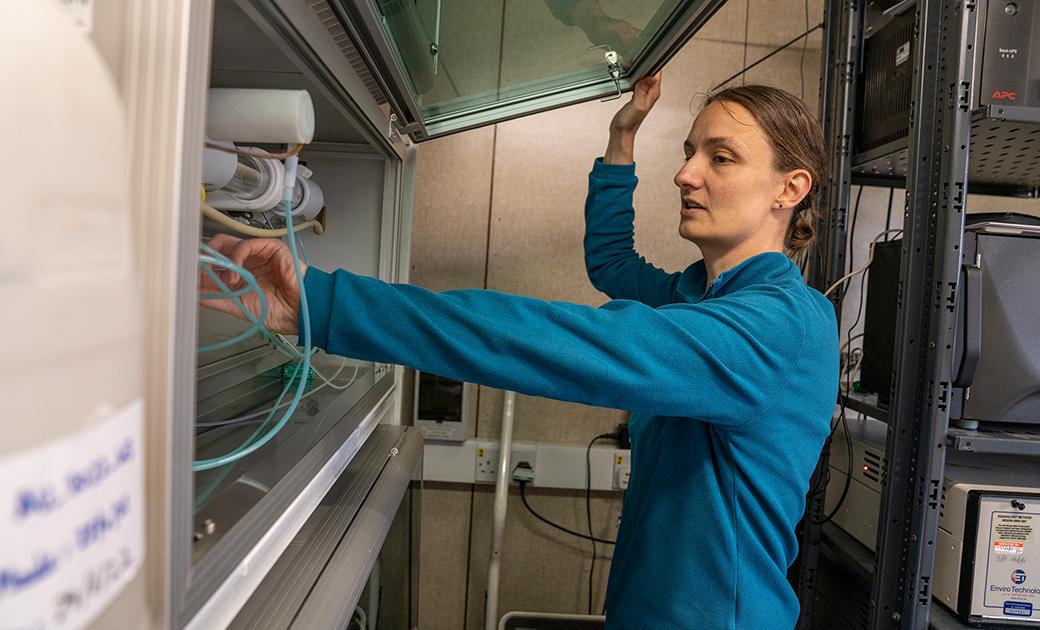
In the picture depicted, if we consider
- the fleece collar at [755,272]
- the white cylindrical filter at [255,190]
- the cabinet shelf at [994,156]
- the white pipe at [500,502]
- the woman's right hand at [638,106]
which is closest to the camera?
the white cylindrical filter at [255,190]

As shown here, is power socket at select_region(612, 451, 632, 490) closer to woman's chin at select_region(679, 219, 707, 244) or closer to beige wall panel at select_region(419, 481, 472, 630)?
beige wall panel at select_region(419, 481, 472, 630)

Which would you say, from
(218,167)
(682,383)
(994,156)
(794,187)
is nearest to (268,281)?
(218,167)

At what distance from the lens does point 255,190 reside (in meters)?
0.74

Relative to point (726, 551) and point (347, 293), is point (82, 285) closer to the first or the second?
point (347, 293)

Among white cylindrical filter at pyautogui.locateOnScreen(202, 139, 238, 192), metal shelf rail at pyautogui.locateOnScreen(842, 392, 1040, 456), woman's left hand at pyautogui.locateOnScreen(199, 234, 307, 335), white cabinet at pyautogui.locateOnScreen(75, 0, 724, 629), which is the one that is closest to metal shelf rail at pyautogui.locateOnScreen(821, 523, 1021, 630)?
metal shelf rail at pyautogui.locateOnScreen(842, 392, 1040, 456)

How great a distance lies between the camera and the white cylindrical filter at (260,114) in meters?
0.57

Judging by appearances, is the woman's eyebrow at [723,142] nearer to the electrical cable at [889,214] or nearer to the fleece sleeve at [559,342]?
the fleece sleeve at [559,342]

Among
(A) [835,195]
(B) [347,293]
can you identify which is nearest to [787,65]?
(A) [835,195]

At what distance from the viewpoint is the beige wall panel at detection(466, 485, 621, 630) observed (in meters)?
1.84

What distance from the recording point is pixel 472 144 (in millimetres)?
1771

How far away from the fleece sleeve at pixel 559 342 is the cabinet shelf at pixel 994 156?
2.71ft

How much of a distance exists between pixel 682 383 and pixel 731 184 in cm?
45

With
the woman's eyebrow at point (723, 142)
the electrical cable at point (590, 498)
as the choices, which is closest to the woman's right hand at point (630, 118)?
the woman's eyebrow at point (723, 142)

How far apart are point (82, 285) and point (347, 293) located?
0.33m
